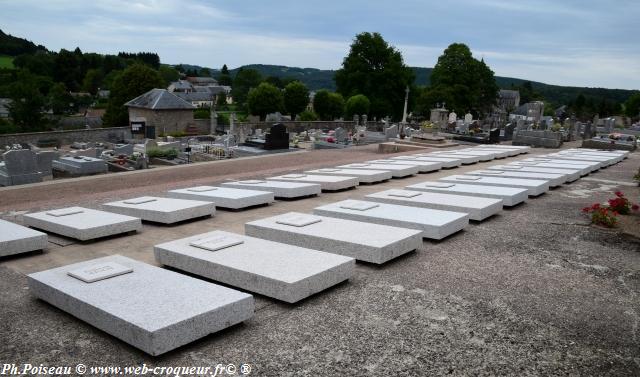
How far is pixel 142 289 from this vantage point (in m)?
4.17

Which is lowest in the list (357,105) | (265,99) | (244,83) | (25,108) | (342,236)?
(342,236)

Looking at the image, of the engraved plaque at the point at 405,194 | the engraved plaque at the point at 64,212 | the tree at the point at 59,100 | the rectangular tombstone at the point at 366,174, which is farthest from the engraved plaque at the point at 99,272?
the tree at the point at 59,100

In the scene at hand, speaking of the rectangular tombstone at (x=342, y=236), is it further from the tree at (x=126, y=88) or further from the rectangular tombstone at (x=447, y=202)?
the tree at (x=126, y=88)

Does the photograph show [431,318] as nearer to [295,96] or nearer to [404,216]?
[404,216]

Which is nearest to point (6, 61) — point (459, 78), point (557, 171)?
point (459, 78)

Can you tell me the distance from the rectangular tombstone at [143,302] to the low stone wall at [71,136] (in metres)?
26.1

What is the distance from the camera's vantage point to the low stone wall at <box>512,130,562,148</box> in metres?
23.2

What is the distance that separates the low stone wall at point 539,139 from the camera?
23250mm

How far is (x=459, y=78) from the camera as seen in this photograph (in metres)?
52.6

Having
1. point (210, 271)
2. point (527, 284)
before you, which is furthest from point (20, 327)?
point (527, 284)

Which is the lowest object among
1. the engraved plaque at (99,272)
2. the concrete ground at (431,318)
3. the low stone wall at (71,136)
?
the low stone wall at (71,136)

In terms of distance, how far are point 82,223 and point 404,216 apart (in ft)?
15.2

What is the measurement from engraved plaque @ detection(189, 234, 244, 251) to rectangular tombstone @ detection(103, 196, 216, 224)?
1945 mm

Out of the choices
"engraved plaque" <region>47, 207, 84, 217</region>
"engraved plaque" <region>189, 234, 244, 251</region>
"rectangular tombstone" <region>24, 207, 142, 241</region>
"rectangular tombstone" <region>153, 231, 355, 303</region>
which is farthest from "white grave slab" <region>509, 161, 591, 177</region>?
"engraved plaque" <region>47, 207, 84, 217</region>
